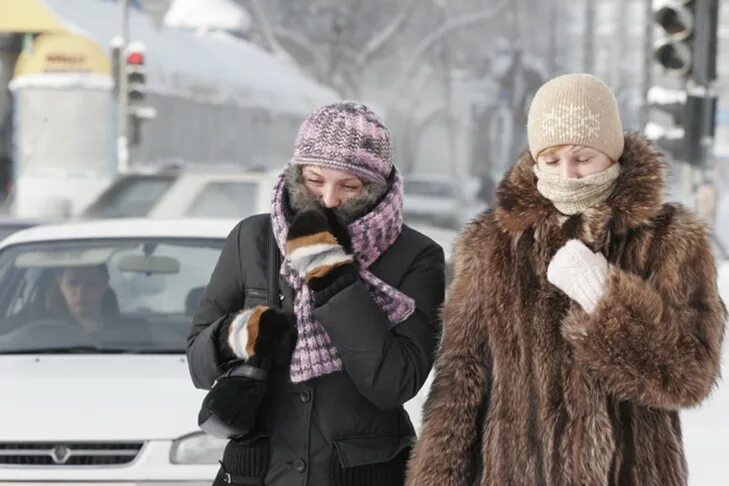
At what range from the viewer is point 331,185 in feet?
11.6

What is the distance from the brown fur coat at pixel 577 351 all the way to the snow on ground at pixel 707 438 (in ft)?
5.99

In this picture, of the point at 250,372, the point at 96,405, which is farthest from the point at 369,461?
the point at 96,405

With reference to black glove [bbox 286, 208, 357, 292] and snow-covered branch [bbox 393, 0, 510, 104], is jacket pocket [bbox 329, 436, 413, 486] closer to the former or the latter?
black glove [bbox 286, 208, 357, 292]

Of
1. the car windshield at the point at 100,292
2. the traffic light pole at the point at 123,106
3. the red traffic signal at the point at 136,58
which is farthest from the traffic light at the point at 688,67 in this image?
the traffic light pole at the point at 123,106

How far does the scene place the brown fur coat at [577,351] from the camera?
327 centimetres

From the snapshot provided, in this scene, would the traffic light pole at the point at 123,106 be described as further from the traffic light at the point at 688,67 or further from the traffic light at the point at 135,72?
the traffic light at the point at 688,67

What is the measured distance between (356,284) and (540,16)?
58.2m

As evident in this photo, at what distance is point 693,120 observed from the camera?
1066 centimetres

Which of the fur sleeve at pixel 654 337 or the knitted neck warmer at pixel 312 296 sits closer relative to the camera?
the fur sleeve at pixel 654 337

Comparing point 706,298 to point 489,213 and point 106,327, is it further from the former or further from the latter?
point 106,327

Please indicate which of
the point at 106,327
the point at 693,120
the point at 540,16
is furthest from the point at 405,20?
the point at 106,327

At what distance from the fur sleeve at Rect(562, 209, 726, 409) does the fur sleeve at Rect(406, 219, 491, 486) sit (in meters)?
0.22

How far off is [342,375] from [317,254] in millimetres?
280

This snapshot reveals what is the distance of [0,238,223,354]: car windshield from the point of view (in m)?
6.01
